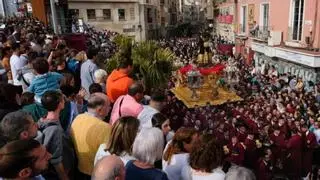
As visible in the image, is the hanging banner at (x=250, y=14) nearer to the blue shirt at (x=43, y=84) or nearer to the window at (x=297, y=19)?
the window at (x=297, y=19)

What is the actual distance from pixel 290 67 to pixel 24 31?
602 inches

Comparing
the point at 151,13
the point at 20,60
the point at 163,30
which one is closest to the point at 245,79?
the point at 20,60

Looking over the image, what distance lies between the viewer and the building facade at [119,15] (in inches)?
1533

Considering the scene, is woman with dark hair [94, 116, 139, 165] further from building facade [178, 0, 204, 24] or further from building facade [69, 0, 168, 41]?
building facade [178, 0, 204, 24]

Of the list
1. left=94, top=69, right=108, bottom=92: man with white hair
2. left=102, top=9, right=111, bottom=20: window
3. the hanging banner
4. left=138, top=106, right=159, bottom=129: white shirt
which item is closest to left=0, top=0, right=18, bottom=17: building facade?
left=102, top=9, right=111, bottom=20: window

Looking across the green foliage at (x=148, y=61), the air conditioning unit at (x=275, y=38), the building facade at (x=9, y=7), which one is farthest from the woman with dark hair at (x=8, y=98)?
the building facade at (x=9, y=7)

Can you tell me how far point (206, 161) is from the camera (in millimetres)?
3078

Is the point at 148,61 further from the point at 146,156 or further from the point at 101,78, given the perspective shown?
the point at 146,156

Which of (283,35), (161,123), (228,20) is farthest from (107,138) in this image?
(228,20)

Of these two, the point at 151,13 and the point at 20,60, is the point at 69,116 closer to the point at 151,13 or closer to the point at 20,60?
the point at 20,60

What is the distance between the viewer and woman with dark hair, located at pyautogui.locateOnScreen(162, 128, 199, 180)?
334cm

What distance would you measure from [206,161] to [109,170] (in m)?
0.98

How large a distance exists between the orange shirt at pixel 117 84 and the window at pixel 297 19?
18207 millimetres

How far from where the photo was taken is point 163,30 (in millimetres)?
58344
